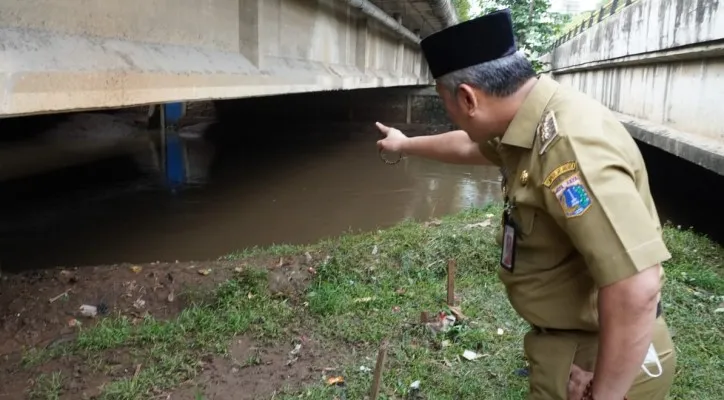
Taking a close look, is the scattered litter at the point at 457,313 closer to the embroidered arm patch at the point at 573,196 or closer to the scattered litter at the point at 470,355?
the scattered litter at the point at 470,355

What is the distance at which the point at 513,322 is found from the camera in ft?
12.0

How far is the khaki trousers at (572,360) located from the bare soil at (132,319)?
1.76m

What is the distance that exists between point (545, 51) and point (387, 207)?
640 inches

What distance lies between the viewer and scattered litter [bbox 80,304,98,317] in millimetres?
3861

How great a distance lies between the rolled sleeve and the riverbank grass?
6.08ft

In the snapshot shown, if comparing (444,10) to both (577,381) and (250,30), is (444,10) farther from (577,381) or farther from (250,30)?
(577,381)

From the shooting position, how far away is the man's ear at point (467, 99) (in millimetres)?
1450

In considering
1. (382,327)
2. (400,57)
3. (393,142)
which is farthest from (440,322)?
(400,57)

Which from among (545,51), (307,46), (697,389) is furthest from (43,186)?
(545,51)

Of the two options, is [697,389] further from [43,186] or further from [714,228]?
[43,186]

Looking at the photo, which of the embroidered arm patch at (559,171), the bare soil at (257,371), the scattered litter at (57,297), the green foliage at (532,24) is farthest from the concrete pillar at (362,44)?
the green foliage at (532,24)

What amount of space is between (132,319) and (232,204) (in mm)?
4726

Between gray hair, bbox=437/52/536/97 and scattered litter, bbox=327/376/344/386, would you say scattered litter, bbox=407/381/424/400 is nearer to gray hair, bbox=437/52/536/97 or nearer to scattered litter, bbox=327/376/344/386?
scattered litter, bbox=327/376/344/386

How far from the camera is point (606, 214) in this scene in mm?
1231
